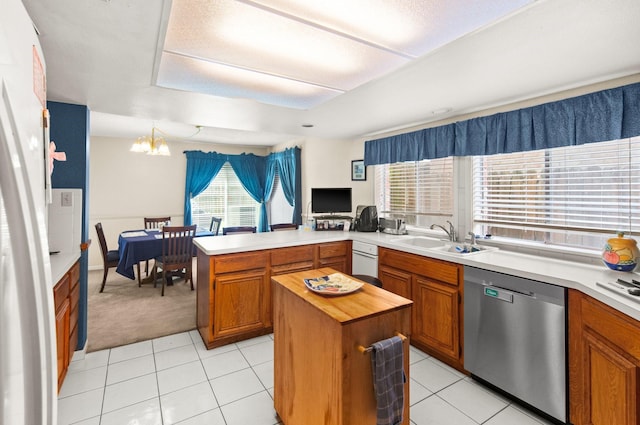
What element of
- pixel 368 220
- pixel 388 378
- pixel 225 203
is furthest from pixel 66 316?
pixel 225 203

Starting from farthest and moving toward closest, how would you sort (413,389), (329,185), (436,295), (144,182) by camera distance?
1. (144,182)
2. (329,185)
3. (436,295)
4. (413,389)

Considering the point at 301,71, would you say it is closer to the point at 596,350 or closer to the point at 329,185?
the point at 596,350

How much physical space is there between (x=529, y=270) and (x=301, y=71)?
76.7 inches

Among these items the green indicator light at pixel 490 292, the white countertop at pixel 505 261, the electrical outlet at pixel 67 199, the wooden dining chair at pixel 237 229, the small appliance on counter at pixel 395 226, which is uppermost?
the electrical outlet at pixel 67 199

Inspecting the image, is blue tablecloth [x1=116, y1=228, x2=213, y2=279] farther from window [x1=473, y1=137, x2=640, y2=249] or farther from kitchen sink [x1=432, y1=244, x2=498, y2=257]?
window [x1=473, y1=137, x2=640, y2=249]

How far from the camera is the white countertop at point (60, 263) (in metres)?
1.83

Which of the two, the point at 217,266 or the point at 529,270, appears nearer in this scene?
the point at 529,270

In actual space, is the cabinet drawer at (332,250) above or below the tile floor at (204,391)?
above

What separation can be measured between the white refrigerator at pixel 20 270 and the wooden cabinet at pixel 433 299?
244 centimetres

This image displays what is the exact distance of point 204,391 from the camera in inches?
85.7

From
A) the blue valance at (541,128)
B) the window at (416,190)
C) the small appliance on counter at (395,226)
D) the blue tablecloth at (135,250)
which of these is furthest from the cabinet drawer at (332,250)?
the blue tablecloth at (135,250)

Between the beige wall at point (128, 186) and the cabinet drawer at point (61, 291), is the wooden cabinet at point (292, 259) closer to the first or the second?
the cabinet drawer at point (61, 291)

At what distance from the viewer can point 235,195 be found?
6.61 metres

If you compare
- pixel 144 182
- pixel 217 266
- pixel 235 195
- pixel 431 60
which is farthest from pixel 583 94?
pixel 144 182
